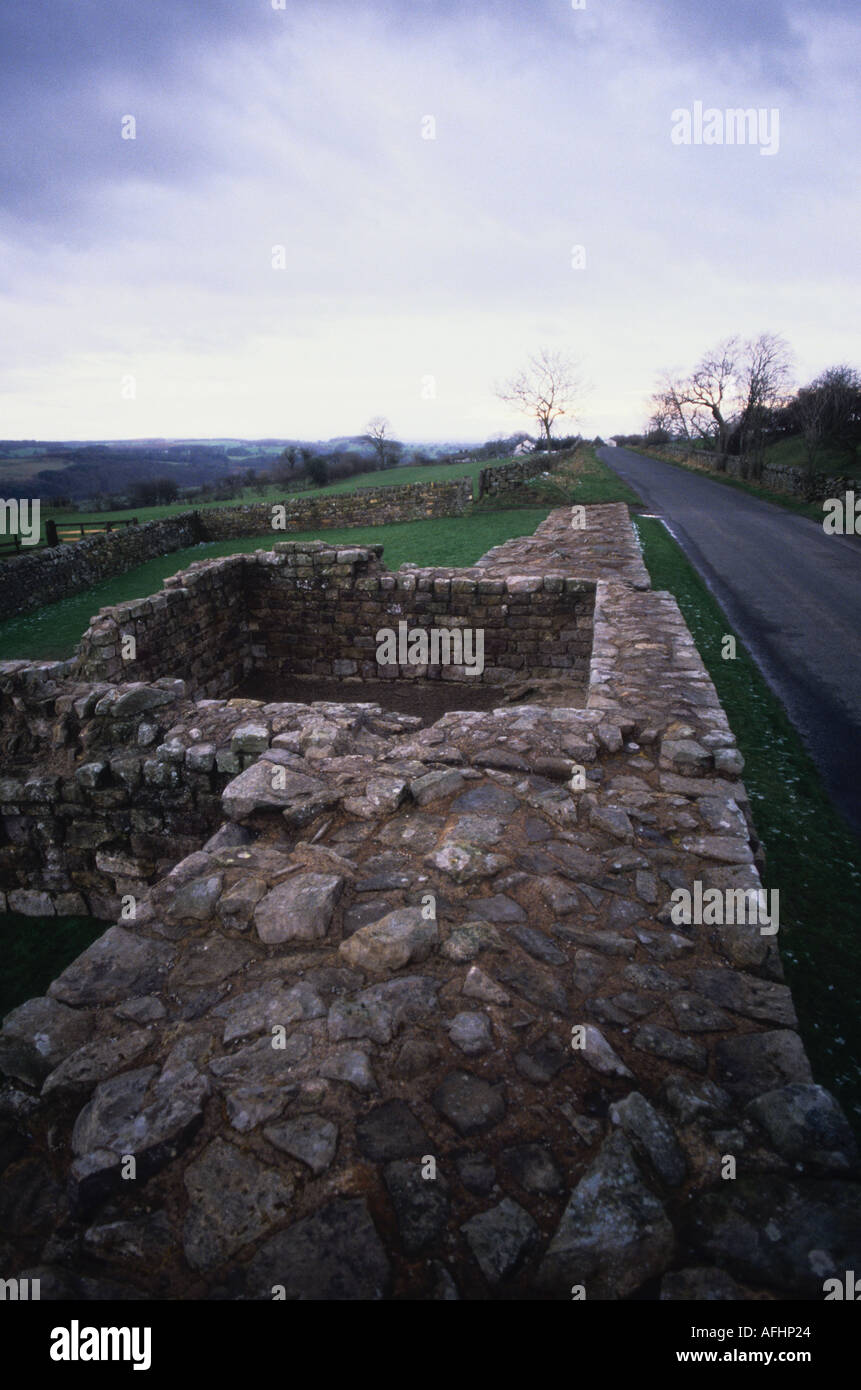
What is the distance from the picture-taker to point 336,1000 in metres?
2.63

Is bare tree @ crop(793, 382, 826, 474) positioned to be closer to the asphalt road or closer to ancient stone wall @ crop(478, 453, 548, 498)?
the asphalt road

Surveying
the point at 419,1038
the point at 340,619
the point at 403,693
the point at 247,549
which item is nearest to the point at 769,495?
the point at 247,549

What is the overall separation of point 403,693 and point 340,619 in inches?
70.2

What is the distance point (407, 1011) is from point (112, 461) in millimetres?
93785

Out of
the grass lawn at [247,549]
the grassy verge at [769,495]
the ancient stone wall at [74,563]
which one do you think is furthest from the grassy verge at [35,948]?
the grassy verge at [769,495]

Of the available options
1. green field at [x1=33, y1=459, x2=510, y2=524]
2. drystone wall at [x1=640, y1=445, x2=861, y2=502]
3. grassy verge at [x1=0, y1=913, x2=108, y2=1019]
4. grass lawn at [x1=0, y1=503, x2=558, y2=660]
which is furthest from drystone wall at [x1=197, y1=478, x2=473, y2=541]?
grassy verge at [x1=0, y1=913, x2=108, y2=1019]

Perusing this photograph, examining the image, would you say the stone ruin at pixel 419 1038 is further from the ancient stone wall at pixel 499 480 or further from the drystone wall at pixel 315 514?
the ancient stone wall at pixel 499 480

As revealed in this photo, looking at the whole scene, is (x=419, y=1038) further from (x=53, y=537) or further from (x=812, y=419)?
(x=812, y=419)

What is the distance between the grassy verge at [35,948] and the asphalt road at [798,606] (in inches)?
245

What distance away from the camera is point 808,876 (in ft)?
15.5

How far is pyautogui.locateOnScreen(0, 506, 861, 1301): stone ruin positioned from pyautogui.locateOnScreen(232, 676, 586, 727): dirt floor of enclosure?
3201mm

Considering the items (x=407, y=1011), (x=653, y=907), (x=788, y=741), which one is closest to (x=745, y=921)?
(x=653, y=907)

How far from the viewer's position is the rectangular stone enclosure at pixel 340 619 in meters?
9.70
